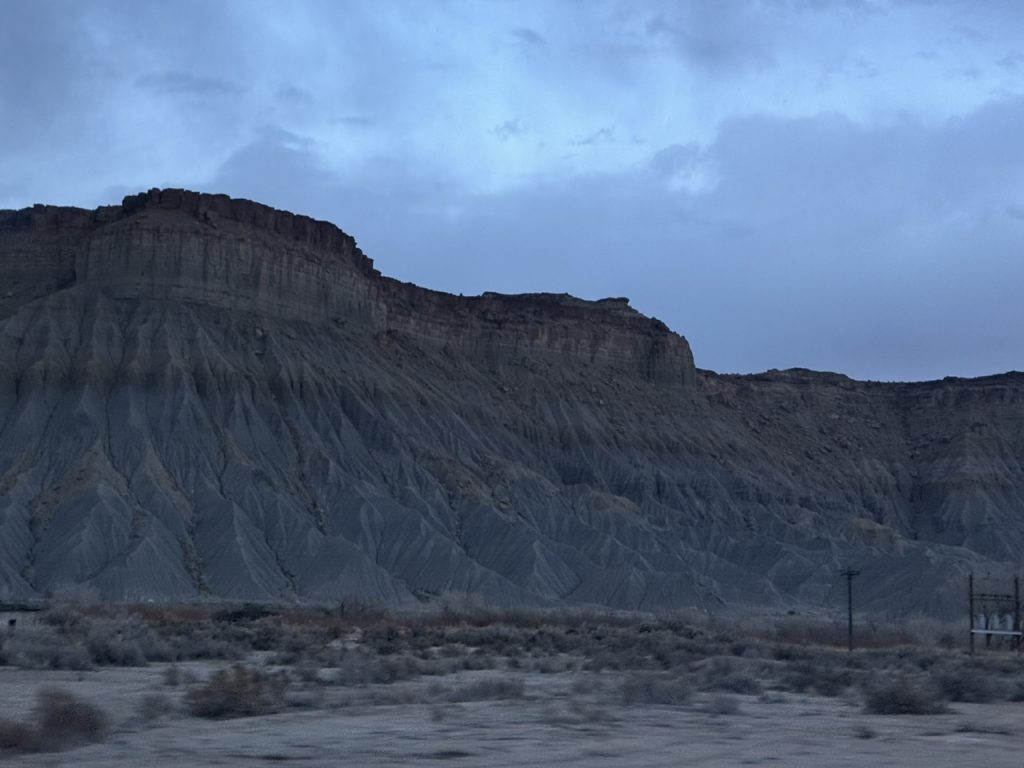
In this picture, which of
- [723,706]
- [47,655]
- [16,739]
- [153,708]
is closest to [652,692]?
[723,706]

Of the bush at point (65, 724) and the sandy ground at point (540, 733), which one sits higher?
the bush at point (65, 724)

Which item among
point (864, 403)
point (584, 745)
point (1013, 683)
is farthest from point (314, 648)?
point (864, 403)

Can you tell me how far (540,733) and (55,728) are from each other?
5.73 m

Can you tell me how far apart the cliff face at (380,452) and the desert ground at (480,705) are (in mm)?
31750

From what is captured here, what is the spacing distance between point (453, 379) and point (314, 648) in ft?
205

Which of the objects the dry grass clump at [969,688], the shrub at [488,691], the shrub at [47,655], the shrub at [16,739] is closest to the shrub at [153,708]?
the shrub at [16,739]

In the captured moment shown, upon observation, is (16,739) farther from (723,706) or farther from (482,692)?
(723,706)

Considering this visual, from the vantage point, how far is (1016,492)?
4402 inches

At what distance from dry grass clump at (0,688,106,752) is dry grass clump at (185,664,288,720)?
2379mm

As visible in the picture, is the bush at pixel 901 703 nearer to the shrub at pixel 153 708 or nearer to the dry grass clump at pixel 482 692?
the dry grass clump at pixel 482 692

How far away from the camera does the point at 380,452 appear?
8256 centimetres

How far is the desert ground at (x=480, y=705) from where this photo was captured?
49.2 ft

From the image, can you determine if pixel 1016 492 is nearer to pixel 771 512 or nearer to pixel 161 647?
pixel 771 512

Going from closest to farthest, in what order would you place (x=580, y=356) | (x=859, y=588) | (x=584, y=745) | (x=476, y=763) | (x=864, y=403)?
(x=476, y=763), (x=584, y=745), (x=859, y=588), (x=580, y=356), (x=864, y=403)
